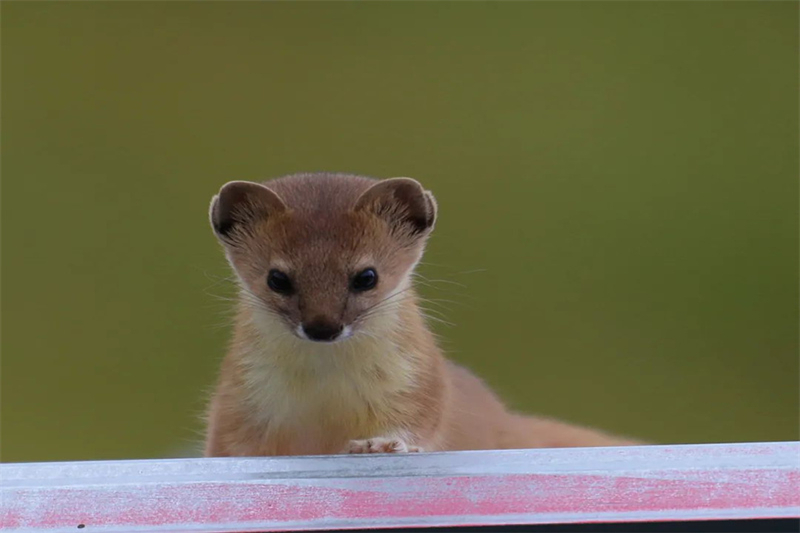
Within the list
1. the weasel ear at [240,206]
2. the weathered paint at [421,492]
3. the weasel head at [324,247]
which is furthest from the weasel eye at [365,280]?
the weathered paint at [421,492]

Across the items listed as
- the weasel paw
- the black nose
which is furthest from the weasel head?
the weasel paw

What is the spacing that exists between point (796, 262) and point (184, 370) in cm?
150

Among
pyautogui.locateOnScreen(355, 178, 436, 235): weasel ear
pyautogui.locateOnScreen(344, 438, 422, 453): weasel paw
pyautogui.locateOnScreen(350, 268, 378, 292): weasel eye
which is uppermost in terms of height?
pyautogui.locateOnScreen(355, 178, 436, 235): weasel ear

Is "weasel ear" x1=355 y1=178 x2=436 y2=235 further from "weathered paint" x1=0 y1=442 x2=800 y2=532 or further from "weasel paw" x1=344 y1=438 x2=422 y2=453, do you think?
"weathered paint" x1=0 y1=442 x2=800 y2=532

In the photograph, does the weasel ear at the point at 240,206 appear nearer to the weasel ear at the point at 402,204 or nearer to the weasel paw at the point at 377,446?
the weasel ear at the point at 402,204

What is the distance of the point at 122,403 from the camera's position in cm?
243

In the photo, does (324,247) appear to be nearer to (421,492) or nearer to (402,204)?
(402,204)

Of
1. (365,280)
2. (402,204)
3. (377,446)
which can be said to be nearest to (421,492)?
(377,446)

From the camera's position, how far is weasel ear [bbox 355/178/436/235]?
1.43 meters

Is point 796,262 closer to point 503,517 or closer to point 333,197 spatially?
point 333,197

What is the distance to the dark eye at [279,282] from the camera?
1365 millimetres

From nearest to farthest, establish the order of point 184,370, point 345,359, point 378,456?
point 378,456 < point 345,359 < point 184,370

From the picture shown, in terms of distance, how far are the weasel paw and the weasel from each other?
2 centimetres

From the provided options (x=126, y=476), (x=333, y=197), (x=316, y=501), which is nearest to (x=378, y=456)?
(x=316, y=501)
